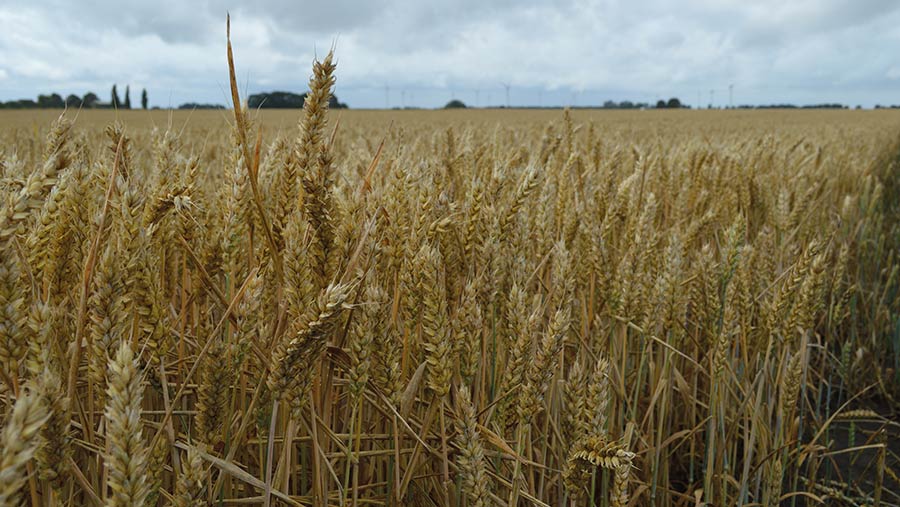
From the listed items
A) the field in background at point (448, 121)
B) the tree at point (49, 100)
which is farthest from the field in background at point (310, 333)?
the tree at point (49, 100)

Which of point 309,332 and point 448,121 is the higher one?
point 448,121

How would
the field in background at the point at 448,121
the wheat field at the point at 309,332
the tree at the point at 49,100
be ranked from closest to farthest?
1. the wheat field at the point at 309,332
2. the field in background at the point at 448,121
3. the tree at the point at 49,100

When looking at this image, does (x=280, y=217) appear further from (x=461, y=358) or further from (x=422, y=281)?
(x=461, y=358)

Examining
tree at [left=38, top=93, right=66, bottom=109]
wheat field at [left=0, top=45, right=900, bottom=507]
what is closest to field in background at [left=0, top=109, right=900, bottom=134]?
wheat field at [left=0, top=45, right=900, bottom=507]

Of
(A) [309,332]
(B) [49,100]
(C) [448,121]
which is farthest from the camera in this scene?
(B) [49,100]

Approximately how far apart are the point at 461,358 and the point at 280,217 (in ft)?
1.63

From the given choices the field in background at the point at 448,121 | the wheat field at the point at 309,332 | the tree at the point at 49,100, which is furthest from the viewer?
the tree at the point at 49,100

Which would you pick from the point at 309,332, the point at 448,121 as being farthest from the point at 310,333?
the point at 448,121

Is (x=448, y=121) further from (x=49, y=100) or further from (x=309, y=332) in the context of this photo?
(x=49, y=100)

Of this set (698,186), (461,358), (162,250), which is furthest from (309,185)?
(698,186)

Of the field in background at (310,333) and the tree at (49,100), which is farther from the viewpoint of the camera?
the tree at (49,100)

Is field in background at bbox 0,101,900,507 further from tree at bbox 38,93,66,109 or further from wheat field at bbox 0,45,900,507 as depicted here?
tree at bbox 38,93,66,109

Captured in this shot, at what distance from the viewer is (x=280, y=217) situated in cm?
124

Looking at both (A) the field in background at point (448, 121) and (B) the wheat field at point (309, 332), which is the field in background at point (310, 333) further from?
(A) the field in background at point (448, 121)
